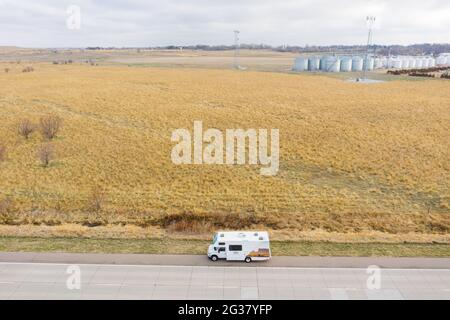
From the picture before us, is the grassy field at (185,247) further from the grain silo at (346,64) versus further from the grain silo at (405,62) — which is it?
the grain silo at (405,62)

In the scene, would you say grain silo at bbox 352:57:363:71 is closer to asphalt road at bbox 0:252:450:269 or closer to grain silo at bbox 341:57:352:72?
grain silo at bbox 341:57:352:72

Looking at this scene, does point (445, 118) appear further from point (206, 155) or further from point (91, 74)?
point (91, 74)

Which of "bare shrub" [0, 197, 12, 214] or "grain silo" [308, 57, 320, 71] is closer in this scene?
"bare shrub" [0, 197, 12, 214]

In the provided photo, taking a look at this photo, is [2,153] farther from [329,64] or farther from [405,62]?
[405,62]

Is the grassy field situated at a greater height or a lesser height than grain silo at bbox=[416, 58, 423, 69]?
lesser

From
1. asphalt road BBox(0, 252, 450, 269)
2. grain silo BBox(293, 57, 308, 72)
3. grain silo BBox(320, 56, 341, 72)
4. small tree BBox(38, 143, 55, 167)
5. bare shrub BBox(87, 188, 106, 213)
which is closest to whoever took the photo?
asphalt road BBox(0, 252, 450, 269)

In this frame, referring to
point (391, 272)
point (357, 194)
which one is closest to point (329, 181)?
point (357, 194)

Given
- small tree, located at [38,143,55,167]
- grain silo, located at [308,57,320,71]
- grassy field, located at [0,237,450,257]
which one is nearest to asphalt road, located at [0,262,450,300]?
grassy field, located at [0,237,450,257]
